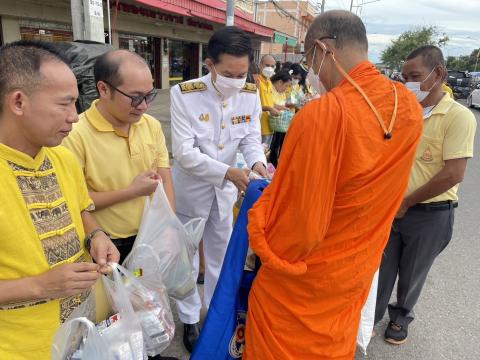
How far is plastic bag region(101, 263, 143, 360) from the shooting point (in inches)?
44.8

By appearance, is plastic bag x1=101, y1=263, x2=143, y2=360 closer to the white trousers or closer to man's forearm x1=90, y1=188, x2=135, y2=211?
man's forearm x1=90, y1=188, x2=135, y2=211

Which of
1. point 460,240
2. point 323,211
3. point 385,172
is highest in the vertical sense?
point 385,172

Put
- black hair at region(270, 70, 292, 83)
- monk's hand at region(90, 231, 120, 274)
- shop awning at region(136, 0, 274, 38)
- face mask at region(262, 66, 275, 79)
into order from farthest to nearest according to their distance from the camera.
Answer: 1. shop awning at region(136, 0, 274, 38)
2. black hair at region(270, 70, 292, 83)
3. face mask at region(262, 66, 275, 79)
4. monk's hand at region(90, 231, 120, 274)

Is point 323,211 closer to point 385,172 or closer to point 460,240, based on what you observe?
point 385,172

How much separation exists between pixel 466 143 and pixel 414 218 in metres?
0.54

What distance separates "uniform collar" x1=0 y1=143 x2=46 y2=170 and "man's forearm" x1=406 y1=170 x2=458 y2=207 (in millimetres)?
1883

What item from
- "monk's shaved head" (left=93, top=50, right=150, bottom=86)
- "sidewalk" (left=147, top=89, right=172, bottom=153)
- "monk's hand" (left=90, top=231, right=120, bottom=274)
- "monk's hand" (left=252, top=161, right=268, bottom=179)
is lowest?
"sidewalk" (left=147, top=89, right=172, bottom=153)

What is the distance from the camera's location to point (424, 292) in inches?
122

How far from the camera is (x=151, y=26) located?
43.2ft

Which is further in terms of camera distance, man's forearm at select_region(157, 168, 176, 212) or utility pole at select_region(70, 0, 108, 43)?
utility pole at select_region(70, 0, 108, 43)

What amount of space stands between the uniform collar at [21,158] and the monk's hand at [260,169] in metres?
1.22

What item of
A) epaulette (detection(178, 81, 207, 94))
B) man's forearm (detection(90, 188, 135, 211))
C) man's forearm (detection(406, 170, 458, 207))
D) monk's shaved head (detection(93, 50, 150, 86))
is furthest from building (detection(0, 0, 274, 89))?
man's forearm (detection(406, 170, 458, 207))

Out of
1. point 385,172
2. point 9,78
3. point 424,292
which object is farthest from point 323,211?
point 424,292

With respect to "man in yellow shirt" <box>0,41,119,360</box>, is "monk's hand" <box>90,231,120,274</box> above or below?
below
